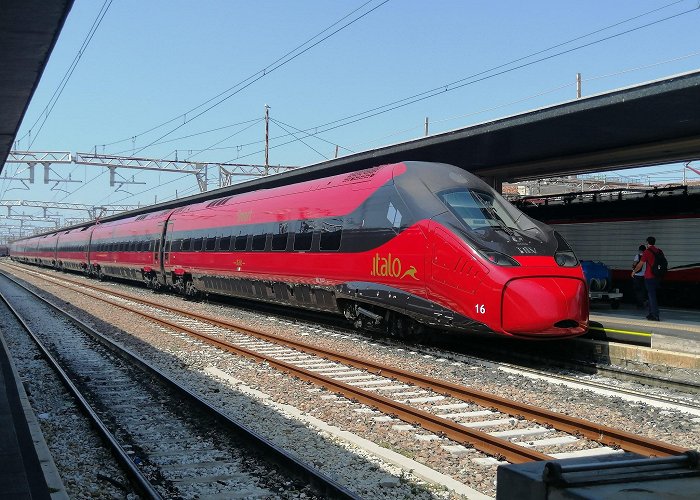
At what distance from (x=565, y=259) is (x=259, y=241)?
8216 millimetres

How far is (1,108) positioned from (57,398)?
17.0 ft

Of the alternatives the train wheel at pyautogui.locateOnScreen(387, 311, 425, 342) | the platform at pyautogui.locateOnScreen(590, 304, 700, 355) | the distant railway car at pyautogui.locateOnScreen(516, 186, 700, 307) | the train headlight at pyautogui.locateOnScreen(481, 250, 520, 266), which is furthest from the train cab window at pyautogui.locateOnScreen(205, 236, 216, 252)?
the train headlight at pyautogui.locateOnScreen(481, 250, 520, 266)

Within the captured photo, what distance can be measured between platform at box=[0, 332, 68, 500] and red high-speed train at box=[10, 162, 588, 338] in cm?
569

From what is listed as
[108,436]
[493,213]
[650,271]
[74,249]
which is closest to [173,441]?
[108,436]

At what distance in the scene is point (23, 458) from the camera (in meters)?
5.09

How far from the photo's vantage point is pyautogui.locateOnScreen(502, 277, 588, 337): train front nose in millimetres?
8758

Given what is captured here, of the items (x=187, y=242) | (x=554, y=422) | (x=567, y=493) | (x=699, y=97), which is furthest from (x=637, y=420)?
(x=187, y=242)

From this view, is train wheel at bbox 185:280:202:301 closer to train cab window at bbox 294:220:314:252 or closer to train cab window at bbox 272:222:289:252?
train cab window at bbox 272:222:289:252

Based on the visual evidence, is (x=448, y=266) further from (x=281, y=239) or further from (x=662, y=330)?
(x=281, y=239)

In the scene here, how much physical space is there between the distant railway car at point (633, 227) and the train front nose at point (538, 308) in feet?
32.0

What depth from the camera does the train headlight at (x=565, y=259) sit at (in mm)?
9538

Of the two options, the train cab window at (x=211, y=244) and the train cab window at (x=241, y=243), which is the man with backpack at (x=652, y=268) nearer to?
the train cab window at (x=241, y=243)

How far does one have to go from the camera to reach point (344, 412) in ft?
23.2

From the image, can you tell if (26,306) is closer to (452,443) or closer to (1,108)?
(1,108)
